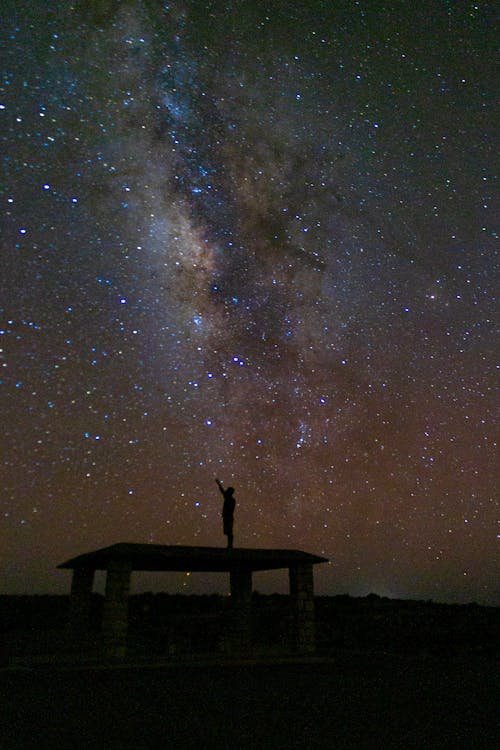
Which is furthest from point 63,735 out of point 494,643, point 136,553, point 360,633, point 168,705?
point 360,633

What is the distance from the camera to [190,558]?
12016mm

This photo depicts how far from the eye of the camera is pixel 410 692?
9.04 metres

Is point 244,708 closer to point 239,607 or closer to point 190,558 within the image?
point 190,558

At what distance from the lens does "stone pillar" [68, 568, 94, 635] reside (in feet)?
46.1

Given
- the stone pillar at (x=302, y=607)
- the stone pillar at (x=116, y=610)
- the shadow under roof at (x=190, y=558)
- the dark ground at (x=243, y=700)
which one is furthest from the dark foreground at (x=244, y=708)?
the shadow under roof at (x=190, y=558)

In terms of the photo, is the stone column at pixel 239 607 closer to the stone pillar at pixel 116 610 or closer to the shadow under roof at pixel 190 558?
the shadow under roof at pixel 190 558

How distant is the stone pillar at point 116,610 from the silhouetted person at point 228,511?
2.68 m

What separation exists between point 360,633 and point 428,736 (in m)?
19.1

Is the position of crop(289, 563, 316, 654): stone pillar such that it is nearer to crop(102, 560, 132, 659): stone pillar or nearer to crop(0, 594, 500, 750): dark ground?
crop(0, 594, 500, 750): dark ground

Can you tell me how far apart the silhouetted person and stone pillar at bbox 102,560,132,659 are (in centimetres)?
268

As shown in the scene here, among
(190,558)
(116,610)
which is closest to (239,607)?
(190,558)

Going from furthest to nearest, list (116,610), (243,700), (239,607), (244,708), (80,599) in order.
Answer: (239,607), (80,599), (116,610), (243,700), (244,708)

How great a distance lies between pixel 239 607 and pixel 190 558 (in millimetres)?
4012

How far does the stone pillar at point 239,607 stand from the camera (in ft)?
48.8
